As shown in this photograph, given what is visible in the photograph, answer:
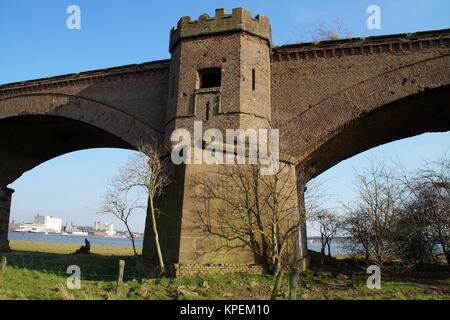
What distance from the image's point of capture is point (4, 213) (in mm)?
22703

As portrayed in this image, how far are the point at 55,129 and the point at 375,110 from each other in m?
16.1

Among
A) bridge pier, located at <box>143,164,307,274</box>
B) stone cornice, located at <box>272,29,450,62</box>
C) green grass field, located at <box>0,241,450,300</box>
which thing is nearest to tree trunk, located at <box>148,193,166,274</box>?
bridge pier, located at <box>143,164,307,274</box>

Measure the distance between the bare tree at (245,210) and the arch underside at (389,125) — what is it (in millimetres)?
3124

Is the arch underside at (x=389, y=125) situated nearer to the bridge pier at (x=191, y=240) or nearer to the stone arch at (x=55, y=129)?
the bridge pier at (x=191, y=240)

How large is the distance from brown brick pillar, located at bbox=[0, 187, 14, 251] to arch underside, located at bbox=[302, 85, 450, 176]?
17647mm

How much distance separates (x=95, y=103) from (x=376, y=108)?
1160cm

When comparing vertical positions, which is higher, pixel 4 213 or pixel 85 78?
pixel 85 78

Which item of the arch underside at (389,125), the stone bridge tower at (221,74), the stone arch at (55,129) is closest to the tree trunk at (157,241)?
the stone bridge tower at (221,74)

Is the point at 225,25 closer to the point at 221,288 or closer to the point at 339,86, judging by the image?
the point at 339,86

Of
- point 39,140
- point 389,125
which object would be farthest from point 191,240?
point 39,140

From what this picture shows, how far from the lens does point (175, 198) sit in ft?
37.8

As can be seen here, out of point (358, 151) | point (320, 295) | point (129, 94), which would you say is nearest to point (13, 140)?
point (129, 94)
